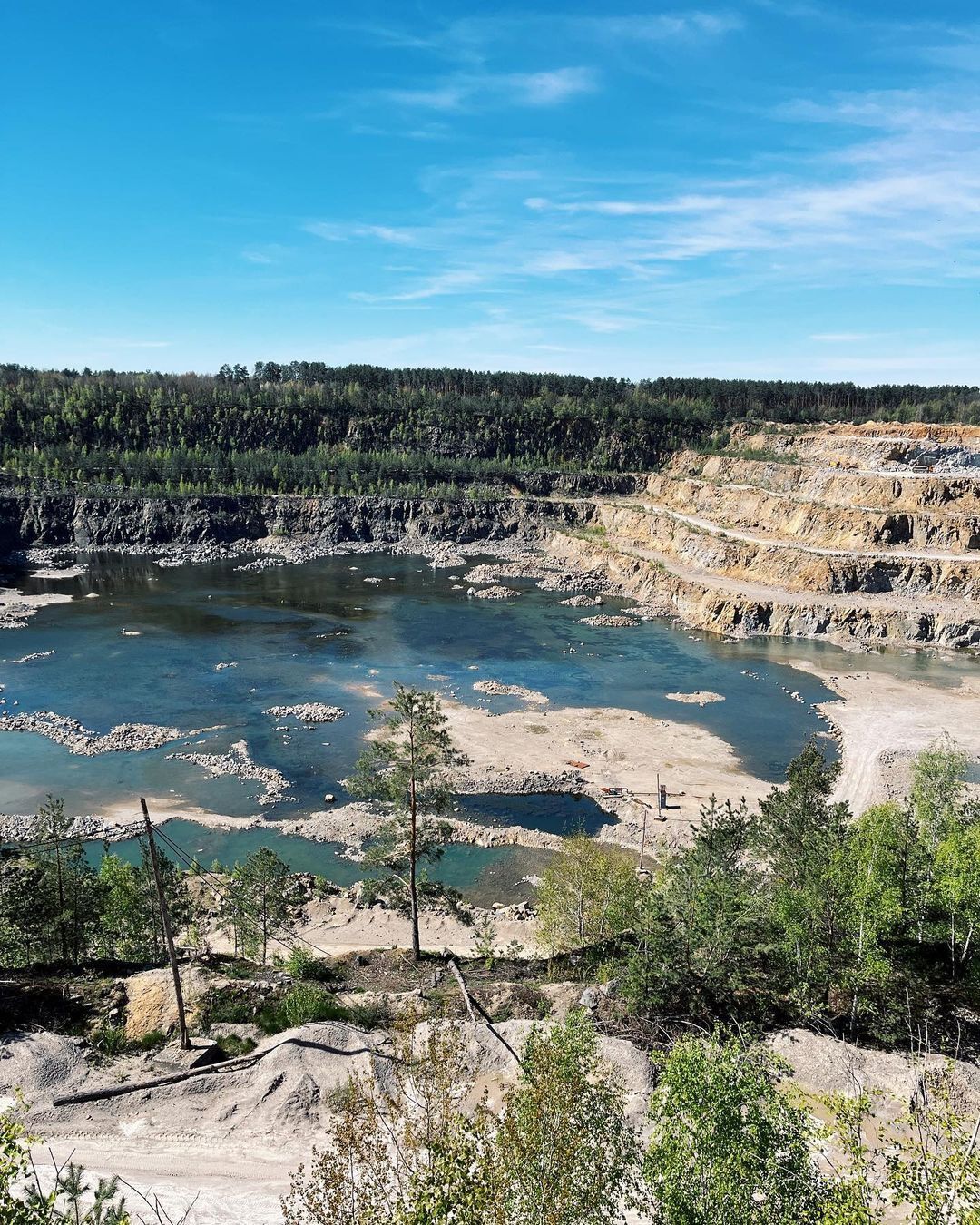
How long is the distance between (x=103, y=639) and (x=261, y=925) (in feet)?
212

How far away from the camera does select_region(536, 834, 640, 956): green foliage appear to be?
1326 inches

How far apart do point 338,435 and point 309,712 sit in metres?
134

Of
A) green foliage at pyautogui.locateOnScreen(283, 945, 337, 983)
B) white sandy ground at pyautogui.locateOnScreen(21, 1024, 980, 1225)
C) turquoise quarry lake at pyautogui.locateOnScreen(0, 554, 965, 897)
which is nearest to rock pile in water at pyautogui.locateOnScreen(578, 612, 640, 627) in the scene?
turquoise quarry lake at pyautogui.locateOnScreen(0, 554, 965, 897)

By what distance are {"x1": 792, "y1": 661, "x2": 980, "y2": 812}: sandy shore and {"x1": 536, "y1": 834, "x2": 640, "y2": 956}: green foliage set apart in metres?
22.9

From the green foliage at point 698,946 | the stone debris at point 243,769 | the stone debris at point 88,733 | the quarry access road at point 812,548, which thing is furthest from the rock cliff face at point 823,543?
the green foliage at point 698,946

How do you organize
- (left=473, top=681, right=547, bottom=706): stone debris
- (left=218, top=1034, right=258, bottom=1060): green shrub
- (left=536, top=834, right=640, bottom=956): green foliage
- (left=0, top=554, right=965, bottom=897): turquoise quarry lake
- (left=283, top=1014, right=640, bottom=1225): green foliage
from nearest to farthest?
(left=283, top=1014, right=640, bottom=1225): green foliage → (left=218, top=1034, right=258, bottom=1060): green shrub → (left=536, top=834, right=640, bottom=956): green foliage → (left=0, top=554, right=965, bottom=897): turquoise quarry lake → (left=473, top=681, right=547, bottom=706): stone debris

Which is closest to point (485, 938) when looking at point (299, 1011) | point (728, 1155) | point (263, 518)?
point (299, 1011)

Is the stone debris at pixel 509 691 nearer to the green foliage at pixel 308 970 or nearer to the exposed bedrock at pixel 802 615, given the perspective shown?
the exposed bedrock at pixel 802 615

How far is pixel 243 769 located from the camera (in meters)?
57.4

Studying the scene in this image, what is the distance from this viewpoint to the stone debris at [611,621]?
98250 mm

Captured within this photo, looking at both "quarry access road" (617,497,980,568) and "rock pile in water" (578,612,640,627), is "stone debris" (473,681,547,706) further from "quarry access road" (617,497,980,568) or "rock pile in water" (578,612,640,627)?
"quarry access road" (617,497,980,568)

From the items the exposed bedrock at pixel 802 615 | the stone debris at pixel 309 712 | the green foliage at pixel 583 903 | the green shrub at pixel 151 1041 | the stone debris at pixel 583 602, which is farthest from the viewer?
the stone debris at pixel 583 602

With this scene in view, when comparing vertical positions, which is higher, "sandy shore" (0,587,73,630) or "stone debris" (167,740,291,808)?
"sandy shore" (0,587,73,630)

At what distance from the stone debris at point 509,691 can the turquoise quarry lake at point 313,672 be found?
1163mm
